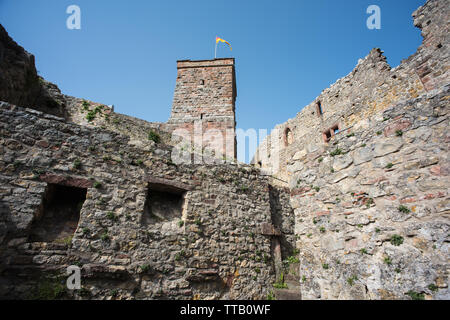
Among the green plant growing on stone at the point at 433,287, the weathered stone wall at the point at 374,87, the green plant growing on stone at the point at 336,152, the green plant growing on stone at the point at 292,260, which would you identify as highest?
the weathered stone wall at the point at 374,87

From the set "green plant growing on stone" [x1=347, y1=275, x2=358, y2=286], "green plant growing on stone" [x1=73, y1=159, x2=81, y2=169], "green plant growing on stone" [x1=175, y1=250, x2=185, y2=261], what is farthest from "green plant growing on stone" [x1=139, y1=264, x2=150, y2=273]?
"green plant growing on stone" [x1=347, y1=275, x2=358, y2=286]

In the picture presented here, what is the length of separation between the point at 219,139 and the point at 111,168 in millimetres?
7054

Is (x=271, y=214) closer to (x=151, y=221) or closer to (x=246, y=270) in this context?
(x=246, y=270)

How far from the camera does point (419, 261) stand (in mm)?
2730

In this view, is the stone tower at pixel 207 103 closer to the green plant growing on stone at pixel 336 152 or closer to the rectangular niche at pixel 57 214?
the green plant growing on stone at pixel 336 152

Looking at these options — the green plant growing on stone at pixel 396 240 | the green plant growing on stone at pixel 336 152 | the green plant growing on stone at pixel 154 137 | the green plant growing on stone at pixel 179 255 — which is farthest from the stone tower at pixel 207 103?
the green plant growing on stone at pixel 396 240

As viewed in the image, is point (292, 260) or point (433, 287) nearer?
point (433, 287)

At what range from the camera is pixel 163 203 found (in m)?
5.52

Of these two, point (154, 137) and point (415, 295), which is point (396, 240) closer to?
point (415, 295)

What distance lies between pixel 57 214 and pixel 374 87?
45.8 feet

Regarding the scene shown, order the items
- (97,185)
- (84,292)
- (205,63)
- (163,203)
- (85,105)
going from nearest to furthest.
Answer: (84,292) → (97,185) → (163,203) → (85,105) → (205,63)

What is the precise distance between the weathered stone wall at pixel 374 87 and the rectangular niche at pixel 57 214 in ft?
15.2

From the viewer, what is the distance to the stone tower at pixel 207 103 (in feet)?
38.5

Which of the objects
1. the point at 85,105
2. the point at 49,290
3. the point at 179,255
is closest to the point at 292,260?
the point at 179,255
